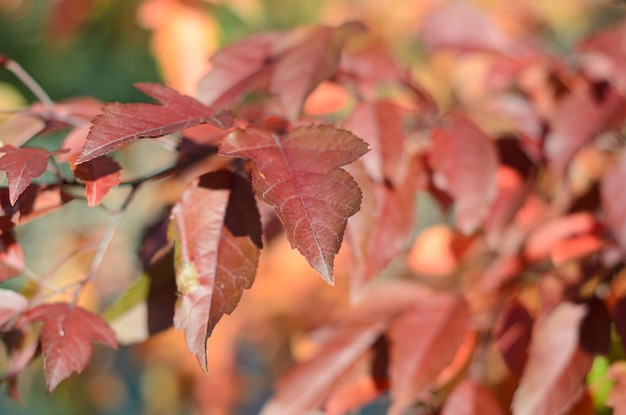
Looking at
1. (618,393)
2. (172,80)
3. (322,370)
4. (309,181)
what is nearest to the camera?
(309,181)

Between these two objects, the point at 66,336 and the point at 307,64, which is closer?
the point at 66,336

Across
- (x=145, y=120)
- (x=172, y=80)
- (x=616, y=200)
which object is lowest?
(x=172, y=80)

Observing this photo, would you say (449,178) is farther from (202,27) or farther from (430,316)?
(202,27)

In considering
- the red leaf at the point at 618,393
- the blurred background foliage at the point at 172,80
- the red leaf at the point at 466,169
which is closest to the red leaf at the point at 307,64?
the red leaf at the point at 466,169

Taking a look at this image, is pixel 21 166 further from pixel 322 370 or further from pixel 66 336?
pixel 322 370

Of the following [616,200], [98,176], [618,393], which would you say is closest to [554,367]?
[618,393]
